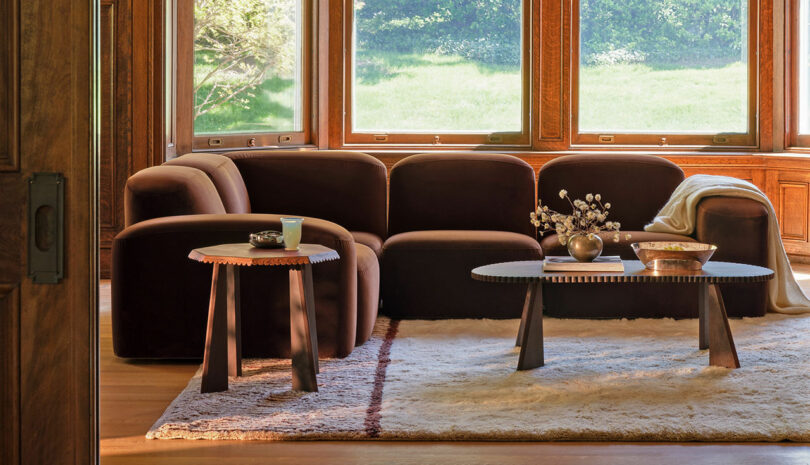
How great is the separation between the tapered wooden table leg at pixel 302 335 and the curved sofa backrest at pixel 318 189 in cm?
182

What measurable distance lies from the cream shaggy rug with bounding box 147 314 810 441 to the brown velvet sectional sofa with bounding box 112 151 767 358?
292 millimetres

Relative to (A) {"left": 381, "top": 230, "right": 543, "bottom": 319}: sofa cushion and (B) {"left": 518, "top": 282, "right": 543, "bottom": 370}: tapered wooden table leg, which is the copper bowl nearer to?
(B) {"left": 518, "top": 282, "right": 543, "bottom": 370}: tapered wooden table leg

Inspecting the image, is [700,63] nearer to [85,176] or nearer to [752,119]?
[752,119]

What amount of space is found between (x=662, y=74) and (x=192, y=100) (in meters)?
3.42

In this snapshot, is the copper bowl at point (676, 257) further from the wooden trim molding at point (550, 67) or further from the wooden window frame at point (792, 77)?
the wooden window frame at point (792, 77)

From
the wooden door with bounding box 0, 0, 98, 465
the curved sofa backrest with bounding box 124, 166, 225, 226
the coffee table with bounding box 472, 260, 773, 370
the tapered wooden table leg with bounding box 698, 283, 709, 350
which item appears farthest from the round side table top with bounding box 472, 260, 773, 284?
the wooden door with bounding box 0, 0, 98, 465

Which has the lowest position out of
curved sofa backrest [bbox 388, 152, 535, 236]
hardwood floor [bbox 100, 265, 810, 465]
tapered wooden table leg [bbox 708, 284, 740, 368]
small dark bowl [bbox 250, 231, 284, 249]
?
hardwood floor [bbox 100, 265, 810, 465]

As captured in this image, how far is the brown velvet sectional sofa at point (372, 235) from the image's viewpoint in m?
3.88

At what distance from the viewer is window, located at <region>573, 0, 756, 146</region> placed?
7.18 metres

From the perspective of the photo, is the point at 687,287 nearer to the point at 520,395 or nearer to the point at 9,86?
the point at 520,395

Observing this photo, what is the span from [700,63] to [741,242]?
2.71m

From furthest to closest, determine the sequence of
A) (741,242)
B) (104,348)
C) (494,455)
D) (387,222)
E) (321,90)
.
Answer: (321,90)
(387,222)
(741,242)
(104,348)
(494,455)

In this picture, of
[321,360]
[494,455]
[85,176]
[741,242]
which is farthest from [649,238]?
[85,176]

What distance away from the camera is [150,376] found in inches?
147
